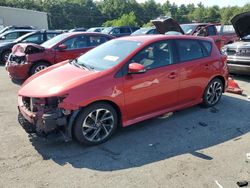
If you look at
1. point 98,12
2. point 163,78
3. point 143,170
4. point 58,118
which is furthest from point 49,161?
point 98,12

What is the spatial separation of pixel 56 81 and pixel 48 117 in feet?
2.36

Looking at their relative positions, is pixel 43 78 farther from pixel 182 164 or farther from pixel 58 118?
pixel 182 164

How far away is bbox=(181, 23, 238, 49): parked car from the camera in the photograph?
13.7m

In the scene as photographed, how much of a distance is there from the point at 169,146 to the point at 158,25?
20.5 ft

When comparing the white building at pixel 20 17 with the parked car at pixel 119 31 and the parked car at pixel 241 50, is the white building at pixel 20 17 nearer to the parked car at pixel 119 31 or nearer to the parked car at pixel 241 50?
the parked car at pixel 119 31

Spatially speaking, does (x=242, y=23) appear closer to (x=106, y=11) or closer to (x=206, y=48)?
(x=206, y=48)

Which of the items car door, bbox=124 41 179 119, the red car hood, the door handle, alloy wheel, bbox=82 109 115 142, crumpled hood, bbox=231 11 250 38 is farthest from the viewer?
crumpled hood, bbox=231 11 250 38

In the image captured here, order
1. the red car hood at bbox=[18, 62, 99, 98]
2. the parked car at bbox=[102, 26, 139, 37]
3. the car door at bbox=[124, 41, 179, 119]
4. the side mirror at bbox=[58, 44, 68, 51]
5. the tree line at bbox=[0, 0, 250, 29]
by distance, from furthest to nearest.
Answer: the tree line at bbox=[0, 0, 250, 29] < the parked car at bbox=[102, 26, 139, 37] < the side mirror at bbox=[58, 44, 68, 51] < the car door at bbox=[124, 41, 179, 119] < the red car hood at bbox=[18, 62, 99, 98]

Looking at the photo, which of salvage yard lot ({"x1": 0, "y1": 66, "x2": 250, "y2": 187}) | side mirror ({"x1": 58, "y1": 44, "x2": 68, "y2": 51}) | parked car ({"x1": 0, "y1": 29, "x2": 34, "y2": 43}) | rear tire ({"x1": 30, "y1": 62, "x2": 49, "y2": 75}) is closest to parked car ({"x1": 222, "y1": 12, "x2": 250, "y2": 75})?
salvage yard lot ({"x1": 0, "y1": 66, "x2": 250, "y2": 187})

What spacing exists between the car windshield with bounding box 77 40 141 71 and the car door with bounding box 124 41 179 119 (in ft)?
0.76

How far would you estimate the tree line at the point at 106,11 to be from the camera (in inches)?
2904

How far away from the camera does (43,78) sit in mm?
5066

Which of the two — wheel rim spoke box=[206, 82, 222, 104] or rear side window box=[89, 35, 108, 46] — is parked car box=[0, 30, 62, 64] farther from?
wheel rim spoke box=[206, 82, 222, 104]

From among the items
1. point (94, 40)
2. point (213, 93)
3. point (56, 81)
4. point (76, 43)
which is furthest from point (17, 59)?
point (213, 93)
